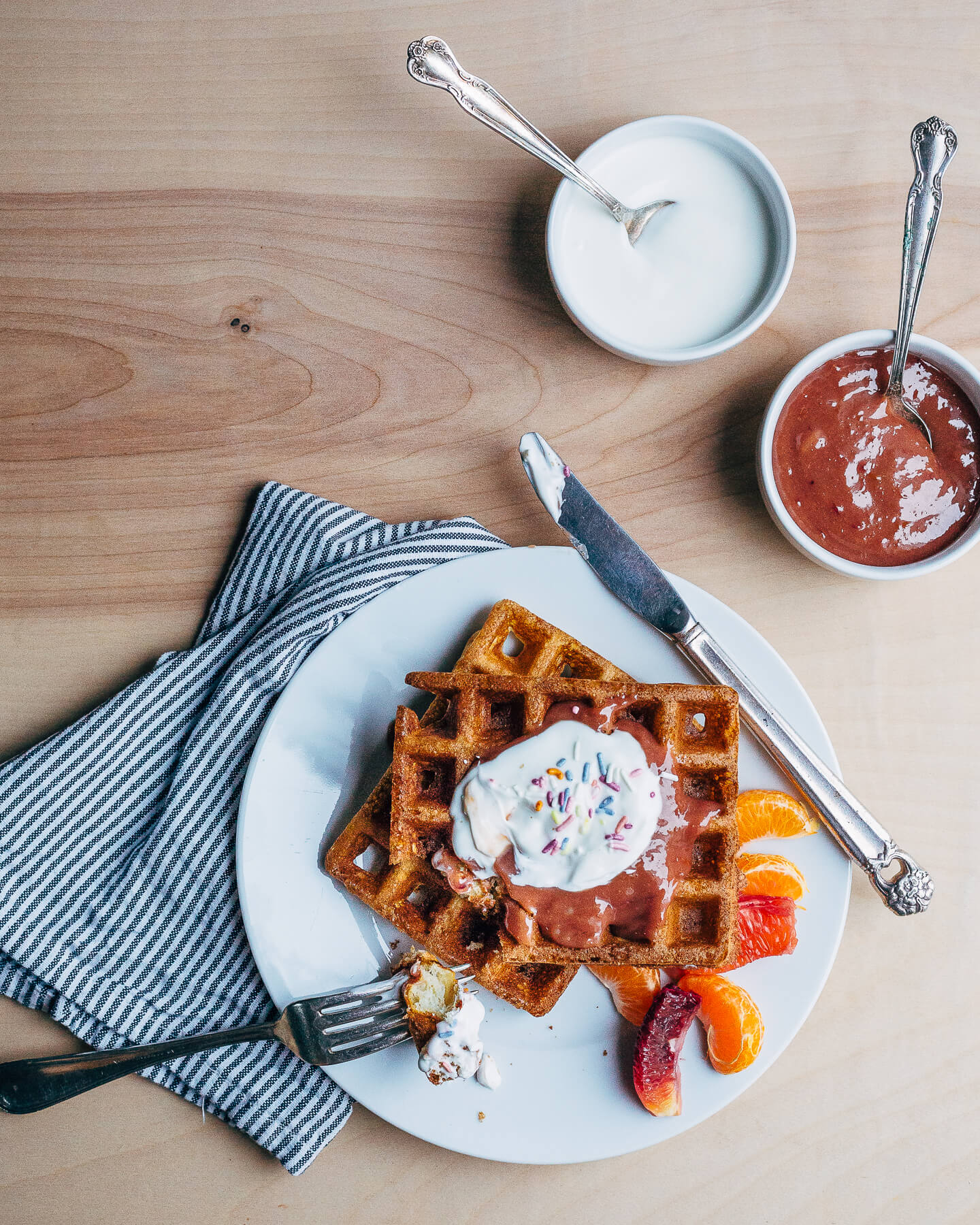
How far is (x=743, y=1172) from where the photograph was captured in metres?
2.12

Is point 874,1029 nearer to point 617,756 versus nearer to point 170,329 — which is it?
point 617,756

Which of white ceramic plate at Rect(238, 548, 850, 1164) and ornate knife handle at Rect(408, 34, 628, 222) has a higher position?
ornate knife handle at Rect(408, 34, 628, 222)

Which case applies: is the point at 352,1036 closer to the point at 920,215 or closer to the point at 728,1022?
the point at 728,1022

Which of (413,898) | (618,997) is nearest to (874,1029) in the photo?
(618,997)

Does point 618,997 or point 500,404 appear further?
point 500,404

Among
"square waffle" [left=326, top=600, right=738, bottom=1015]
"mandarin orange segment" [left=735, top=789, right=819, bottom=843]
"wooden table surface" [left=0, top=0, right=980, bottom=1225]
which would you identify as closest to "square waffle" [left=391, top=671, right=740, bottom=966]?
"square waffle" [left=326, top=600, right=738, bottom=1015]

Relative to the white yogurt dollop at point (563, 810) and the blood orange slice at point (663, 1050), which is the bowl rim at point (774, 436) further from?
the blood orange slice at point (663, 1050)

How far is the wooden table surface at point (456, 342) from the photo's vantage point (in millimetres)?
2143

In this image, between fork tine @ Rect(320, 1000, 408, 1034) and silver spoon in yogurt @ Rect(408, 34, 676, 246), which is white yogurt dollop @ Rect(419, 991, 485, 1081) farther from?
silver spoon in yogurt @ Rect(408, 34, 676, 246)

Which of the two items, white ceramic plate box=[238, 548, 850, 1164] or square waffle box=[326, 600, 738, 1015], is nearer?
square waffle box=[326, 600, 738, 1015]

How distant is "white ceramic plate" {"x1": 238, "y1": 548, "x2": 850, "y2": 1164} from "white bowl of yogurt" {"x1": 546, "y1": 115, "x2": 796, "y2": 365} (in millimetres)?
563

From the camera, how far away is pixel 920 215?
6.38 ft

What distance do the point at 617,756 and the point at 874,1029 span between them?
102 centimetres

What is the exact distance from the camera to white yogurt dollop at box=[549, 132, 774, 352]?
2023 mm
